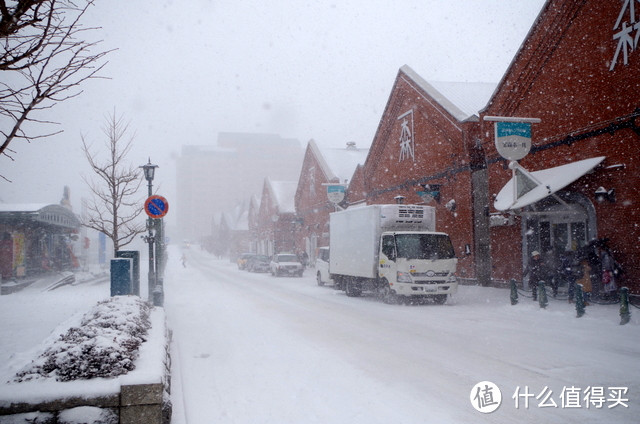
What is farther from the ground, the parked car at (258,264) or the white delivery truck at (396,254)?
the white delivery truck at (396,254)

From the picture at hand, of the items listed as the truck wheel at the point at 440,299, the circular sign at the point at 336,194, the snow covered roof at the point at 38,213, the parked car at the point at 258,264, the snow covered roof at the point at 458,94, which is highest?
the snow covered roof at the point at 458,94

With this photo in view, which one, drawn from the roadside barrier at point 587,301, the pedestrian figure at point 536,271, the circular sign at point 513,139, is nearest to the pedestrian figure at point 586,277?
the roadside barrier at point 587,301

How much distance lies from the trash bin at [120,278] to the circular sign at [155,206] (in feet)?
8.34

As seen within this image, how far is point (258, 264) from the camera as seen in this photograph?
40.3 m

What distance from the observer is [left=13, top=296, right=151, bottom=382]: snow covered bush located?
431 cm

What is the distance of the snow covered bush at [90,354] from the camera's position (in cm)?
431

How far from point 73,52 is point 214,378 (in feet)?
14.9

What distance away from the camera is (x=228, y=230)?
9631cm

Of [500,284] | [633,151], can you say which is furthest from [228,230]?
[633,151]

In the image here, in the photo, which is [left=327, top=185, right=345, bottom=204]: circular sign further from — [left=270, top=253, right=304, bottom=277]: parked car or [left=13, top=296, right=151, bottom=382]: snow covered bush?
[left=13, top=296, right=151, bottom=382]: snow covered bush

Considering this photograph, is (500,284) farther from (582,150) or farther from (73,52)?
(73,52)

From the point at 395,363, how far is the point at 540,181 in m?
9.49

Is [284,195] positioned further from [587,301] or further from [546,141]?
[587,301]

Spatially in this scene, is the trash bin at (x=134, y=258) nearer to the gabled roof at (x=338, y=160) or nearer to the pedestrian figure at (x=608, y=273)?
the pedestrian figure at (x=608, y=273)
